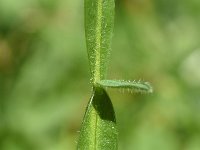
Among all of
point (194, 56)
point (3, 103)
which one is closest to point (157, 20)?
point (194, 56)

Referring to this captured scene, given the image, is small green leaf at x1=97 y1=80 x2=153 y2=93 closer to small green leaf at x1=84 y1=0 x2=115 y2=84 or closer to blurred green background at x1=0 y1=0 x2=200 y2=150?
small green leaf at x1=84 y1=0 x2=115 y2=84

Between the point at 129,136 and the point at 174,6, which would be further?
the point at 174,6

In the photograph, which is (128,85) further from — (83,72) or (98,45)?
(83,72)

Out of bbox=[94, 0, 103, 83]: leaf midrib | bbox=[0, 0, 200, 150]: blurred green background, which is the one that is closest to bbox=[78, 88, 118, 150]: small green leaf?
bbox=[94, 0, 103, 83]: leaf midrib

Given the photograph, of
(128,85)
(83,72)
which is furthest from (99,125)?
(83,72)

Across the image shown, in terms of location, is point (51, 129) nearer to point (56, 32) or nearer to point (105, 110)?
point (56, 32)

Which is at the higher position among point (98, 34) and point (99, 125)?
point (98, 34)
